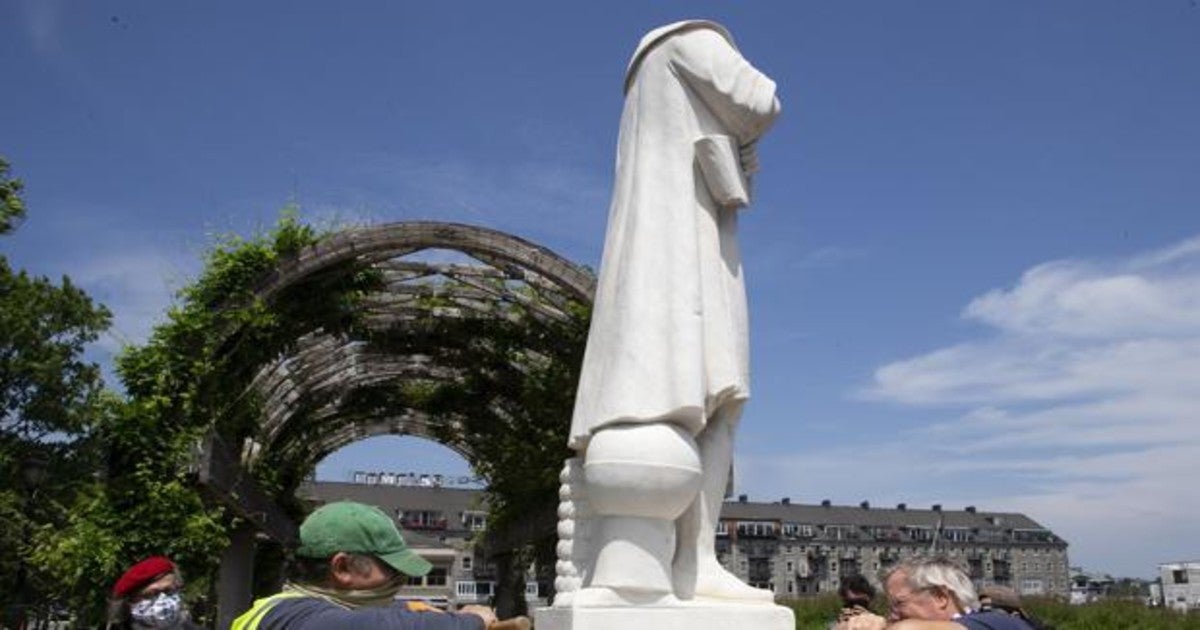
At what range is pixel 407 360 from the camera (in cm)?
2028

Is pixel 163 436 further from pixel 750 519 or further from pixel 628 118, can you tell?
pixel 750 519

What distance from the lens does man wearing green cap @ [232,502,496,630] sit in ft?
8.10

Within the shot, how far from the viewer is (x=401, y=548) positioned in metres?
2.57

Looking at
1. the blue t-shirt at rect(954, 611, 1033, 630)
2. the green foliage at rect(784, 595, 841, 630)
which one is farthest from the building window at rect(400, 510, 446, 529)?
the blue t-shirt at rect(954, 611, 1033, 630)

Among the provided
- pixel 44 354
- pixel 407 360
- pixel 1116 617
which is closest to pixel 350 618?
pixel 1116 617

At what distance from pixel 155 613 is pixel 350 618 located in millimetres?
2030

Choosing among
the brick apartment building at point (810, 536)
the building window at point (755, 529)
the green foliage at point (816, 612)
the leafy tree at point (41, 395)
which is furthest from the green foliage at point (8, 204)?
the building window at point (755, 529)

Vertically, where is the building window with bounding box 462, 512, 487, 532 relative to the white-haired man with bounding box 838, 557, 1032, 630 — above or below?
above

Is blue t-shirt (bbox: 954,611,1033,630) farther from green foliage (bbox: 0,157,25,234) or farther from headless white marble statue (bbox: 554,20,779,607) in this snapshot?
green foliage (bbox: 0,157,25,234)

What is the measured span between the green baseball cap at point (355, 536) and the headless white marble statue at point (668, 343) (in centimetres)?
148

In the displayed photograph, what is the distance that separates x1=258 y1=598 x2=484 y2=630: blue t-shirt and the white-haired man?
5.76 ft

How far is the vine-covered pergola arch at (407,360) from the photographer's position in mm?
14102

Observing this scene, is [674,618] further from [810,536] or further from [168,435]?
[810,536]

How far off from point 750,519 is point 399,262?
91394mm
